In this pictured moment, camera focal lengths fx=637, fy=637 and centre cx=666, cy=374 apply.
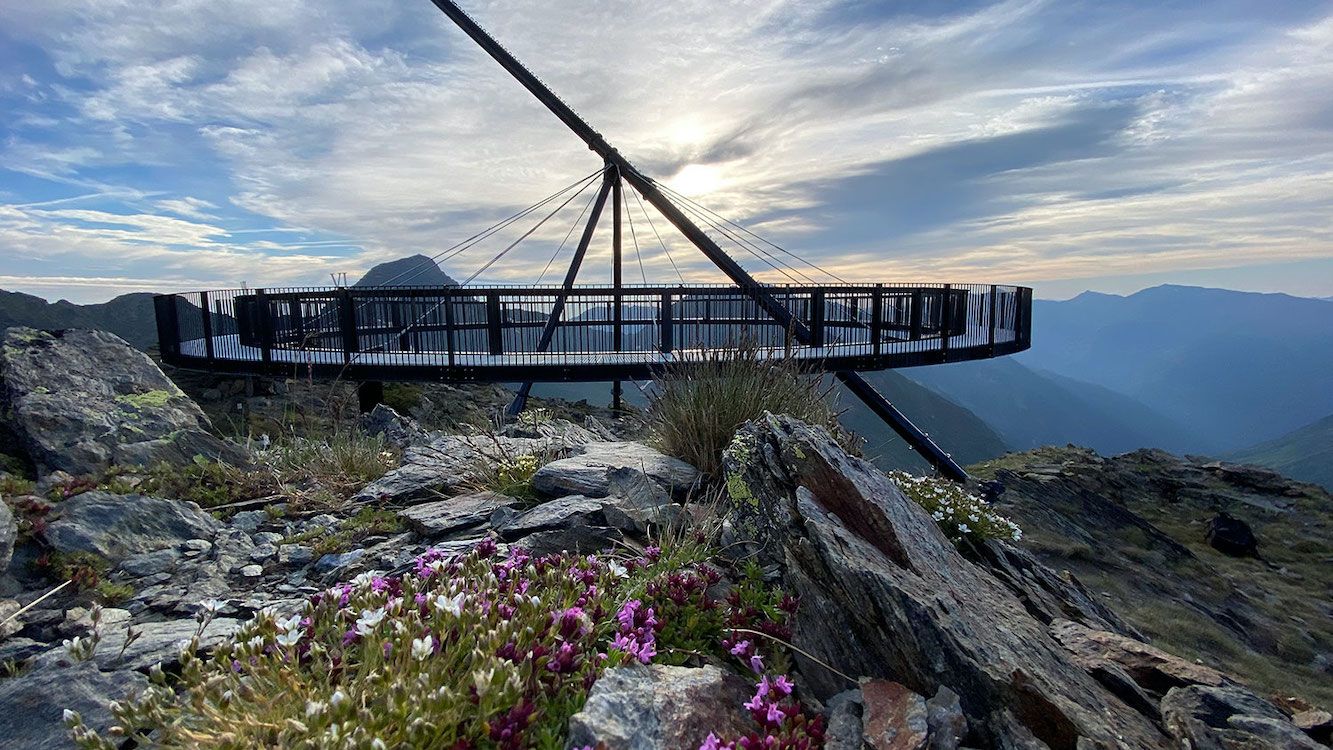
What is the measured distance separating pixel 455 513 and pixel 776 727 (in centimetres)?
350

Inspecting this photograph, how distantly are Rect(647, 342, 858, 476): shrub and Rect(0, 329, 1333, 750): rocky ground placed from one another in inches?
14.8

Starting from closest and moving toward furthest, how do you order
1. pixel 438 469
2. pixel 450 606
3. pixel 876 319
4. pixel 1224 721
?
pixel 450 606, pixel 1224 721, pixel 438 469, pixel 876 319

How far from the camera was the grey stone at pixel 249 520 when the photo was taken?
5.29m

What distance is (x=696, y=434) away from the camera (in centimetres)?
653

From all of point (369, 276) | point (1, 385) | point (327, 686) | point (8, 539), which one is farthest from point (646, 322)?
point (369, 276)

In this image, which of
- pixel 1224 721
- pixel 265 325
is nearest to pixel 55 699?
pixel 1224 721

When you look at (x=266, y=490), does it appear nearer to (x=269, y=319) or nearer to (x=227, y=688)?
(x=227, y=688)

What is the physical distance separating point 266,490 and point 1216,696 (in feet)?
24.3

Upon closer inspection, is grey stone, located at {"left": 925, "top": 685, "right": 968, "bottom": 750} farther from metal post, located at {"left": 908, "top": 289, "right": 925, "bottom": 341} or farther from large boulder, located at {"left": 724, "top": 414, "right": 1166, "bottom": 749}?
metal post, located at {"left": 908, "top": 289, "right": 925, "bottom": 341}

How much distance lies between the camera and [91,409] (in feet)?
Answer: 22.2

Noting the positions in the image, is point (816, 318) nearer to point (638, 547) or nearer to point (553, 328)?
point (553, 328)

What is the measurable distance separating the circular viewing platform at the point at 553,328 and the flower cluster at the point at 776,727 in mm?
10841

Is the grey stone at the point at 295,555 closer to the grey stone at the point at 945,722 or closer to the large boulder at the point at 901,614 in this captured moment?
the large boulder at the point at 901,614

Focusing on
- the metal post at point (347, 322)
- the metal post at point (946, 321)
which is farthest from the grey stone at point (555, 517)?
the metal post at point (946, 321)
